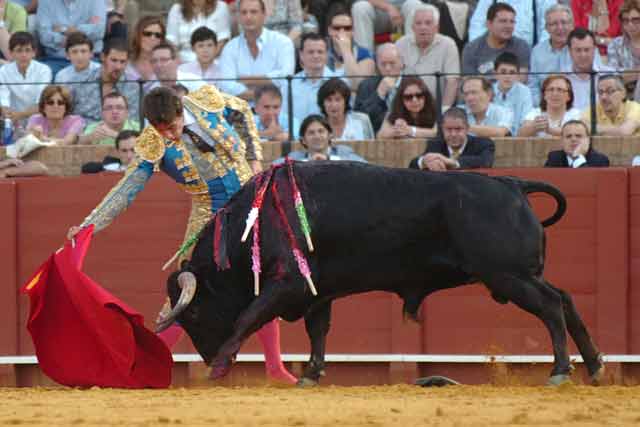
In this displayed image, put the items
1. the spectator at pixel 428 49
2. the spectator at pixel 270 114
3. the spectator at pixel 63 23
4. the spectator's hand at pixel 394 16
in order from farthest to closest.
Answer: the spectator at pixel 63 23
the spectator's hand at pixel 394 16
the spectator at pixel 428 49
the spectator at pixel 270 114

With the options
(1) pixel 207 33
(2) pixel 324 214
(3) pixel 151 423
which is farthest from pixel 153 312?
(3) pixel 151 423

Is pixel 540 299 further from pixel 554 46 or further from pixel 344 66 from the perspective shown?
pixel 344 66

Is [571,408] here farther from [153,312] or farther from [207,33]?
[207,33]

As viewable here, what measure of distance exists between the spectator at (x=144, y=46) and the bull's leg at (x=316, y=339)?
138 inches

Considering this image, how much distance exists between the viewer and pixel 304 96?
998 centimetres

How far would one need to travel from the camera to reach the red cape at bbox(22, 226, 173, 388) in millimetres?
7340

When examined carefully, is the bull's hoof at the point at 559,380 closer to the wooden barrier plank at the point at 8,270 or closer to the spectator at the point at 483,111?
the spectator at the point at 483,111

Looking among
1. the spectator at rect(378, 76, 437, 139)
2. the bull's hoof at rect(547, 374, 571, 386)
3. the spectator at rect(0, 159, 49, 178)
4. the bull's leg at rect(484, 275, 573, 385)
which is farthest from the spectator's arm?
the bull's hoof at rect(547, 374, 571, 386)

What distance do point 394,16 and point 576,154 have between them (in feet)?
7.30

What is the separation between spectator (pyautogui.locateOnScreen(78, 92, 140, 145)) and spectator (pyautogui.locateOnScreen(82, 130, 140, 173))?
231 millimetres

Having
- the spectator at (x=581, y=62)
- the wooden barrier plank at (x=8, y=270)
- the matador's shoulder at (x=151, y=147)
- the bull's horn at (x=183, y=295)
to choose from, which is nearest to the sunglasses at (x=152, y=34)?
the wooden barrier plank at (x=8, y=270)

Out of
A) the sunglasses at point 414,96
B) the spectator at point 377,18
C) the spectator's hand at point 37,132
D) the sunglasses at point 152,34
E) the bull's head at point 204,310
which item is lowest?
the bull's head at point 204,310

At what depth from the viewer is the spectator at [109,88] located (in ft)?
33.0

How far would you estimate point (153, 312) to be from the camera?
943cm
